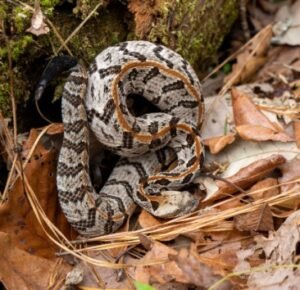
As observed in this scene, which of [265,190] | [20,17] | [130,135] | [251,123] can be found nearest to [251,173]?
[265,190]

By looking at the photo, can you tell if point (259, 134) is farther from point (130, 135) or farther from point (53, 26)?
point (53, 26)

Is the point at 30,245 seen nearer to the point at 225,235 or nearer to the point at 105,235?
the point at 105,235

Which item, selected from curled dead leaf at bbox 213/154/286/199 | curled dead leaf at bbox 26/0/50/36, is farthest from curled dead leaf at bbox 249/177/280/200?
curled dead leaf at bbox 26/0/50/36

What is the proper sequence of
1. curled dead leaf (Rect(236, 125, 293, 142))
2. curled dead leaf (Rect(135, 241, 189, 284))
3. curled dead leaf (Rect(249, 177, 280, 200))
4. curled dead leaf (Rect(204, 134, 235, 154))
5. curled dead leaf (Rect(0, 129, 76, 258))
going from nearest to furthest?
1. curled dead leaf (Rect(135, 241, 189, 284))
2. curled dead leaf (Rect(0, 129, 76, 258))
3. curled dead leaf (Rect(249, 177, 280, 200))
4. curled dead leaf (Rect(236, 125, 293, 142))
5. curled dead leaf (Rect(204, 134, 235, 154))

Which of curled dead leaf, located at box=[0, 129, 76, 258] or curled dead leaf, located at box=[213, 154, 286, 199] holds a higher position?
curled dead leaf, located at box=[0, 129, 76, 258]

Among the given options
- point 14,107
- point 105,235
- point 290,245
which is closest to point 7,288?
point 105,235

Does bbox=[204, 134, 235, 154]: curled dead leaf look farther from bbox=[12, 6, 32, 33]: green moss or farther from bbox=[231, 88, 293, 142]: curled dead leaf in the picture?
bbox=[12, 6, 32, 33]: green moss

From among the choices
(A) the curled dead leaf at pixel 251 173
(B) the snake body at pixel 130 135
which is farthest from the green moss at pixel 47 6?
(A) the curled dead leaf at pixel 251 173
